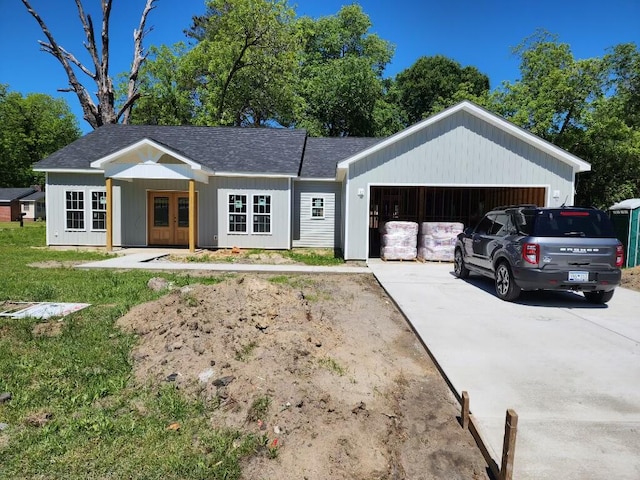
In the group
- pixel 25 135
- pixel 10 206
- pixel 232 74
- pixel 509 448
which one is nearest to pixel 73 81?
pixel 232 74

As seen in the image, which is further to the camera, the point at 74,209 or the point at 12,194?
the point at 12,194

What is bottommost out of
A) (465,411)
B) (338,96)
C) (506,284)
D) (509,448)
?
(465,411)

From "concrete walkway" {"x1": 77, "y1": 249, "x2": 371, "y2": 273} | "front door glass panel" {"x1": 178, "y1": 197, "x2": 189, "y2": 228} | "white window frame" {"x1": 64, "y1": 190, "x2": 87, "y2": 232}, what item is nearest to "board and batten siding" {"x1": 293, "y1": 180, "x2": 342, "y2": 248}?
"front door glass panel" {"x1": 178, "y1": 197, "x2": 189, "y2": 228}

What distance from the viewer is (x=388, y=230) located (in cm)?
1396

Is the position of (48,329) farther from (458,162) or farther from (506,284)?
(458,162)

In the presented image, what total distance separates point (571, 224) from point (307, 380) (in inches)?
234

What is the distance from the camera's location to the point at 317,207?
17531 mm

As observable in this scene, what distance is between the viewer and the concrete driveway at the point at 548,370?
2.96m

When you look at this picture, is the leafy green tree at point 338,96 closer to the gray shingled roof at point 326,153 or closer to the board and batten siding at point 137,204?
the gray shingled roof at point 326,153

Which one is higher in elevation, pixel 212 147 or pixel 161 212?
pixel 212 147

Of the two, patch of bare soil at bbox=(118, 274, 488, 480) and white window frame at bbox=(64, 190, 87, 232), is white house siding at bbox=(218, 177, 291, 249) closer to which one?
white window frame at bbox=(64, 190, 87, 232)

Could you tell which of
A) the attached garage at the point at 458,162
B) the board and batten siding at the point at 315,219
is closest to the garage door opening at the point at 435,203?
the board and batten siding at the point at 315,219

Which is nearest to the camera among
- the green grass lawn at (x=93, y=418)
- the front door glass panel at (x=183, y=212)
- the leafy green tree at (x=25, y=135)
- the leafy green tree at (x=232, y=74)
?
the green grass lawn at (x=93, y=418)

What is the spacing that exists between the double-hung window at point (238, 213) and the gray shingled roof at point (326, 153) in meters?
2.74
